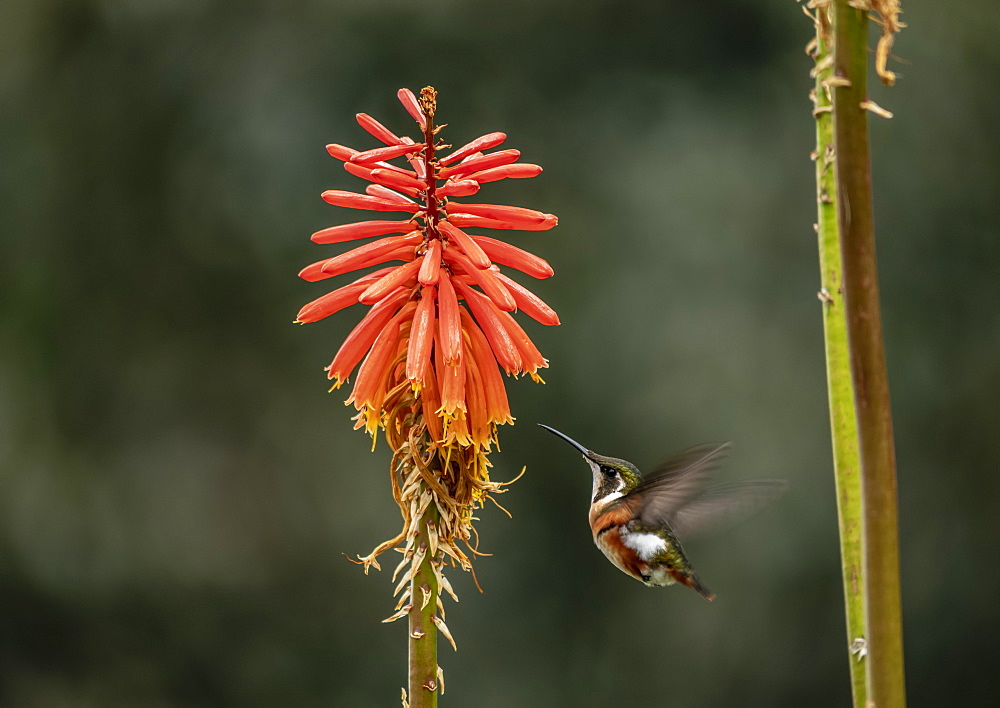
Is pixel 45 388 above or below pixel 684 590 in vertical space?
above

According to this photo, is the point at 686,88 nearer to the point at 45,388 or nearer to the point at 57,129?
the point at 57,129

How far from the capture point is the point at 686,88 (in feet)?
18.1

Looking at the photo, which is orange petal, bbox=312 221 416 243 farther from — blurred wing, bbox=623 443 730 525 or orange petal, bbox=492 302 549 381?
blurred wing, bbox=623 443 730 525

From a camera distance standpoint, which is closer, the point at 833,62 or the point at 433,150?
the point at 833,62

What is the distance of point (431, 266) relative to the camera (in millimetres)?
1381

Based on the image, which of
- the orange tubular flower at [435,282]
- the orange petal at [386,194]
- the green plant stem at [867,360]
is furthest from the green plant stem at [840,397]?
the orange petal at [386,194]

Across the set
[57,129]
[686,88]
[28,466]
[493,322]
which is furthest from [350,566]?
[493,322]

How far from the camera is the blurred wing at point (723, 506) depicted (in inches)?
65.9

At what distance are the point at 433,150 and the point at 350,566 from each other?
4471 mm

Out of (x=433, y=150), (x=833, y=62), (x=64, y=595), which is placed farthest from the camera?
(x=64, y=595)

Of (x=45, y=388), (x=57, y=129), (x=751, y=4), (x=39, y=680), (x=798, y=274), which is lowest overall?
(x=39, y=680)

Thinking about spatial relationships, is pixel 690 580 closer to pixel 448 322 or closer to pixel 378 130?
pixel 448 322

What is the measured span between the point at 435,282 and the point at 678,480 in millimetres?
708

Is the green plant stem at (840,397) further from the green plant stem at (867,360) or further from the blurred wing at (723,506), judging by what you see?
the blurred wing at (723,506)
